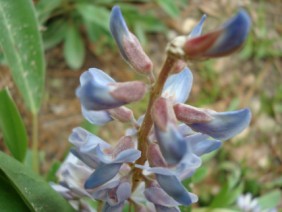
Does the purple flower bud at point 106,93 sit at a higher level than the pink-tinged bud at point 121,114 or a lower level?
higher

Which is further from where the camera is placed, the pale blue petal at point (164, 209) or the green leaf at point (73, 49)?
the green leaf at point (73, 49)

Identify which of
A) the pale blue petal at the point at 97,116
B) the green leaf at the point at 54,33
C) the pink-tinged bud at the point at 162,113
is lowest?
the green leaf at the point at 54,33

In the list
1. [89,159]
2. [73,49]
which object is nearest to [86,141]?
[89,159]

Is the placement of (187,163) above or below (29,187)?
above

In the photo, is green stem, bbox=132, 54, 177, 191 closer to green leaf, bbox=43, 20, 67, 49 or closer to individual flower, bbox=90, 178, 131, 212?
individual flower, bbox=90, 178, 131, 212

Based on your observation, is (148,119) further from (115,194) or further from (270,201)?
(270,201)

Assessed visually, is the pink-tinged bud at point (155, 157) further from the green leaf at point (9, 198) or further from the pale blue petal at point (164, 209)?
the green leaf at point (9, 198)

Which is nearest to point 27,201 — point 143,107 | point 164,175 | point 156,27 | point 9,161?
point 9,161

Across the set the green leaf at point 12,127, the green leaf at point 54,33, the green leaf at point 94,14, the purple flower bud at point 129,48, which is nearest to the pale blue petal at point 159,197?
the purple flower bud at point 129,48

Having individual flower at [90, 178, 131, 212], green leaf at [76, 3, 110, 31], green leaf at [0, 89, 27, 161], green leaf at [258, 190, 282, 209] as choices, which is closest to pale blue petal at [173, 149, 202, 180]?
individual flower at [90, 178, 131, 212]
